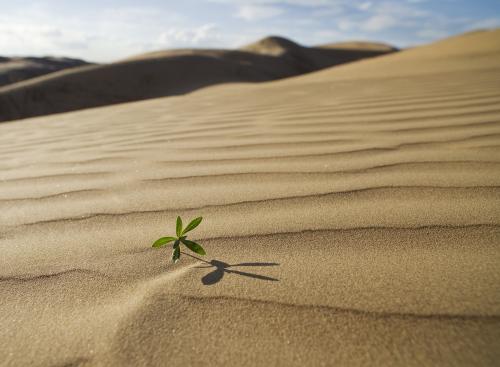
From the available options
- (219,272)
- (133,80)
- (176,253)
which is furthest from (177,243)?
(133,80)

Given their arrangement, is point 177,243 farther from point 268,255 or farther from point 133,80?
point 133,80

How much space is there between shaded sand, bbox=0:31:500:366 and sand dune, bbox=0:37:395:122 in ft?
34.7

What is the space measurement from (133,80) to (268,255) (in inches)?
590

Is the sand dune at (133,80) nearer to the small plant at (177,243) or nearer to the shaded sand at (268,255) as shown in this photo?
the shaded sand at (268,255)

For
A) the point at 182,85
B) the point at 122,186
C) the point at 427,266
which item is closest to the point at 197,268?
the point at 427,266

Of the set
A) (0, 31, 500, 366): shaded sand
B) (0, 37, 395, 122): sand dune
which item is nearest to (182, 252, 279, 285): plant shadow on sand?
(0, 31, 500, 366): shaded sand

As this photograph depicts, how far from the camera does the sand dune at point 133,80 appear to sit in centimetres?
1103

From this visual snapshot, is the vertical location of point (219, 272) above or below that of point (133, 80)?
below

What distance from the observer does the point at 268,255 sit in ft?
2.84

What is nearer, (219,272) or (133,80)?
(219,272)

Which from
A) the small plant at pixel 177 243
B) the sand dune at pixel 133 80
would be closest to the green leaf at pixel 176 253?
the small plant at pixel 177 243

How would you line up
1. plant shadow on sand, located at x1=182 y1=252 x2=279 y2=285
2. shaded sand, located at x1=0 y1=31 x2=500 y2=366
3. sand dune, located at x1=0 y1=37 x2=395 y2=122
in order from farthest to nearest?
sand dune, located at x1=0 y1=37 x2=395 y2=122 < plant shadow on sand, located at x1=182 y1=252 x2=279 y2=285 < shaded sand, located at x1=0 y1=31 x2=500 y2=366

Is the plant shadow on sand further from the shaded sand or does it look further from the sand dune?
the sand dune

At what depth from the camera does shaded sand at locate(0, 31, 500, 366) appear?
609mm
